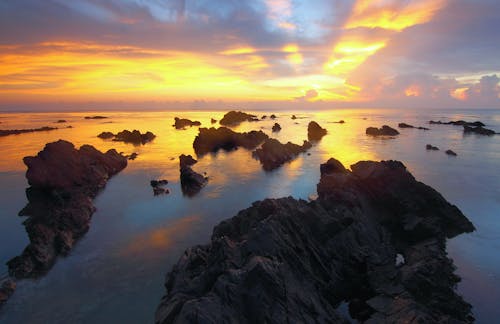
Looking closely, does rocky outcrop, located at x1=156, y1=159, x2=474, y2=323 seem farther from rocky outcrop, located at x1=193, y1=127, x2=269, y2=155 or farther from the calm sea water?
rocky outcrop, located at x1=193, y1=127, x2=269, y2=155

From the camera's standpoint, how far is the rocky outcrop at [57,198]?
25.8 meters

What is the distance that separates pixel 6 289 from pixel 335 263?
23.2m

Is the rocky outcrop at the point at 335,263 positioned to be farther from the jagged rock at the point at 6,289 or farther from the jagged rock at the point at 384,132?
the jagged rock at the point at 384,132

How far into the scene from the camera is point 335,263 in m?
21.5

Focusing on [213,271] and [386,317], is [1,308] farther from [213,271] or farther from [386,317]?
[386,317]

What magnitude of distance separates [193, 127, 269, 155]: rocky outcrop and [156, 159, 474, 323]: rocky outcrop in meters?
65.4

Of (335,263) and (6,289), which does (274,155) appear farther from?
(6,289)

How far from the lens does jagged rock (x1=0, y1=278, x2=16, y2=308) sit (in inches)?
827

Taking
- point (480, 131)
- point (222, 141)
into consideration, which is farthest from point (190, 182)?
point (480, 131)

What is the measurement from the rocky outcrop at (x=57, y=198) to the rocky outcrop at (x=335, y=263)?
13.1m

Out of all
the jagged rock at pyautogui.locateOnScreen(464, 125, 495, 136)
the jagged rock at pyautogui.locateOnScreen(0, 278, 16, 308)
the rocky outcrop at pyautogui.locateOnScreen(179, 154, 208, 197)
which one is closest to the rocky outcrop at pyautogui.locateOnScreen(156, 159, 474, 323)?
the jagged rock at pyautogui.locateOnScreen(0, 278, 16, 308)

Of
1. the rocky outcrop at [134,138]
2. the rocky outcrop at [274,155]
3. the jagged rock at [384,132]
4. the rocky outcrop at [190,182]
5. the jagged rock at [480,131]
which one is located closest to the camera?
the rocky outcrop at [190,182]

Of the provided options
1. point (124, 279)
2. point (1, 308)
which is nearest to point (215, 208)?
point (124, 279)

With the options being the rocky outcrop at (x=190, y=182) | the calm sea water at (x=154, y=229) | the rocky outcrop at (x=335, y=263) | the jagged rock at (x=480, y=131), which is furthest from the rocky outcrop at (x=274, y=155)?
the jagged rock at (x=480, y=131)
